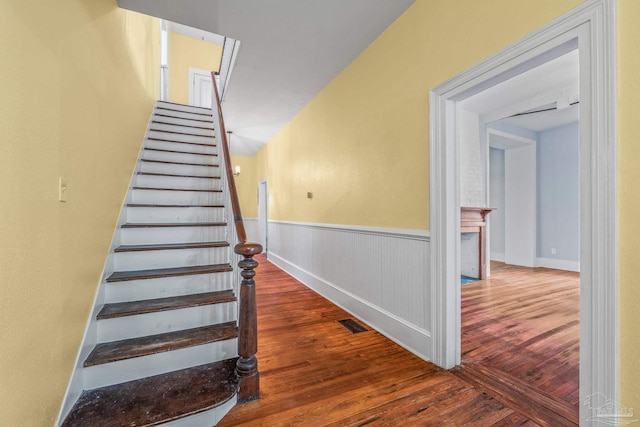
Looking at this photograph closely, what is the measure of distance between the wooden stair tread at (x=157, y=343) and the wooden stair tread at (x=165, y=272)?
426 millimetres

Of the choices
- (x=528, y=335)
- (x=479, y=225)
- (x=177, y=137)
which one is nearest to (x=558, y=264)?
(x=479, y=225)

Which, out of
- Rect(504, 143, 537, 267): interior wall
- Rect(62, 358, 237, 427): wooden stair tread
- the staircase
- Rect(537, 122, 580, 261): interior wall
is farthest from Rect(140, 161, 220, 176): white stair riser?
Rect(537, 122, 580, 261): interior wall

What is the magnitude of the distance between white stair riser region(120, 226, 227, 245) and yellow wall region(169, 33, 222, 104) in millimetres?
5190

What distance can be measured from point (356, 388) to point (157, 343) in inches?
52.2

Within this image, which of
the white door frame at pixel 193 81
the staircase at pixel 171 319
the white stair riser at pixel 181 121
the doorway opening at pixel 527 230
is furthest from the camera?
the white door frame at pixel 193 81

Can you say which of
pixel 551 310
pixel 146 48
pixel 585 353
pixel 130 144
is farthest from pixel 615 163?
pixel 146 48

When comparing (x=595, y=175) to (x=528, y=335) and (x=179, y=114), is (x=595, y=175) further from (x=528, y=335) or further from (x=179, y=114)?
(x=179, y=114)

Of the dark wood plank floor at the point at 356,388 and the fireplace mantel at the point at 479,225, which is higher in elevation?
the fireplace mantel at the point at 479,225

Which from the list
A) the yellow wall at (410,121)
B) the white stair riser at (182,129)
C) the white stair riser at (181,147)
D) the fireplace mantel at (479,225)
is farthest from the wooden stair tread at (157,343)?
the fireplace mantel at (479,225)

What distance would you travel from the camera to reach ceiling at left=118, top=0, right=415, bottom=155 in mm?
2244

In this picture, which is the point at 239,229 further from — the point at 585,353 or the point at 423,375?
the point at 585,353

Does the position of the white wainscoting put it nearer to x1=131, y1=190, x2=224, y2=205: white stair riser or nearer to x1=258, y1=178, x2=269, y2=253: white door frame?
x1=131, y1=190, x2=224, y2=205: white stair riser

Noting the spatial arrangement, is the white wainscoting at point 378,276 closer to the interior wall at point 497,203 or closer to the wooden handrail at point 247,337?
the wooden handrail at point 247,337

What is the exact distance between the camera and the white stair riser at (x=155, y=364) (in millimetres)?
1555
